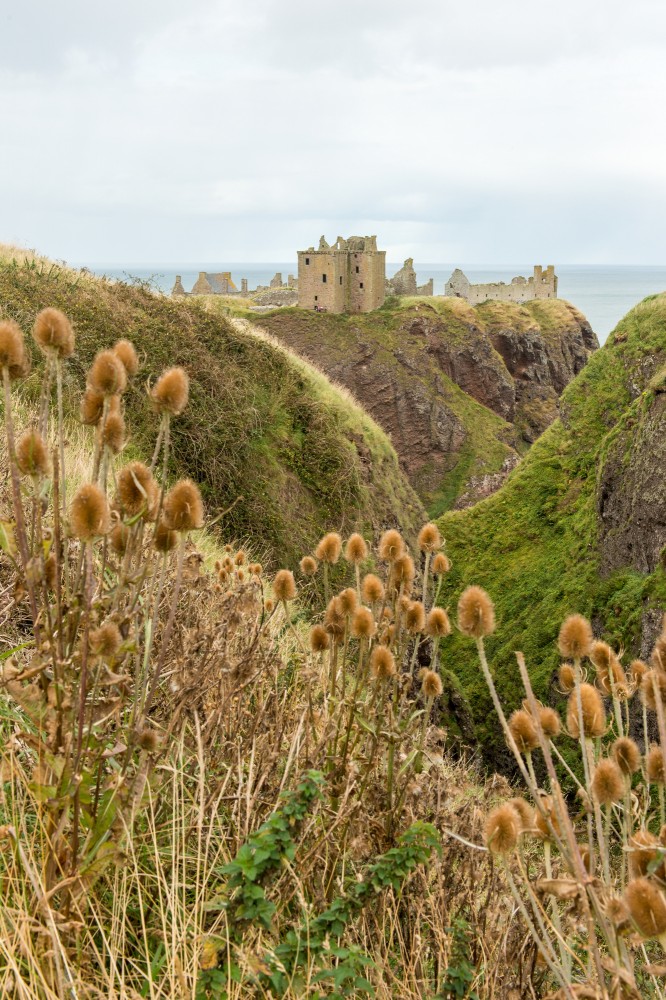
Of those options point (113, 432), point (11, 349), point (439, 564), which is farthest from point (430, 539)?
point (11, 349)

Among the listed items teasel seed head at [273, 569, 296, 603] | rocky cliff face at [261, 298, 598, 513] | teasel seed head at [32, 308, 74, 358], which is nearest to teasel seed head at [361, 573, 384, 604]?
teasel seed head at [273, 569, 296, 603]

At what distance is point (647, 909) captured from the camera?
166 cm

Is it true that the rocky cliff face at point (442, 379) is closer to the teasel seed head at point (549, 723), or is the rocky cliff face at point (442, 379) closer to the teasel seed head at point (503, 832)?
the teasel seed head at point (549, 723)

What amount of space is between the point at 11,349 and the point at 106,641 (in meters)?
0.88

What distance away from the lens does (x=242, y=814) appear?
10.1 feet

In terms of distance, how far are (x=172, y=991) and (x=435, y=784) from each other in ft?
5.15

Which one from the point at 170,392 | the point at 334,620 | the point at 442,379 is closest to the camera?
the point at 170,392

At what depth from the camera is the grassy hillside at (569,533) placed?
1658cm

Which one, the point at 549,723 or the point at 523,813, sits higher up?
the point at 549,723

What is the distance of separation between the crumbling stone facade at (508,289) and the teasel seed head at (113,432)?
253 feet

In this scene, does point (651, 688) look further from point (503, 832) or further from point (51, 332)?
point (51, 332)

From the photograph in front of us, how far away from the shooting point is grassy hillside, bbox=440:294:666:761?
16578mm

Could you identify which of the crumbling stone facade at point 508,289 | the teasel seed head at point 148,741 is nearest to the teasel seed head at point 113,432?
the teasel seed head at point 148,741

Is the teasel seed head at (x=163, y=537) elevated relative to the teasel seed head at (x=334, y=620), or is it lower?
elevated
